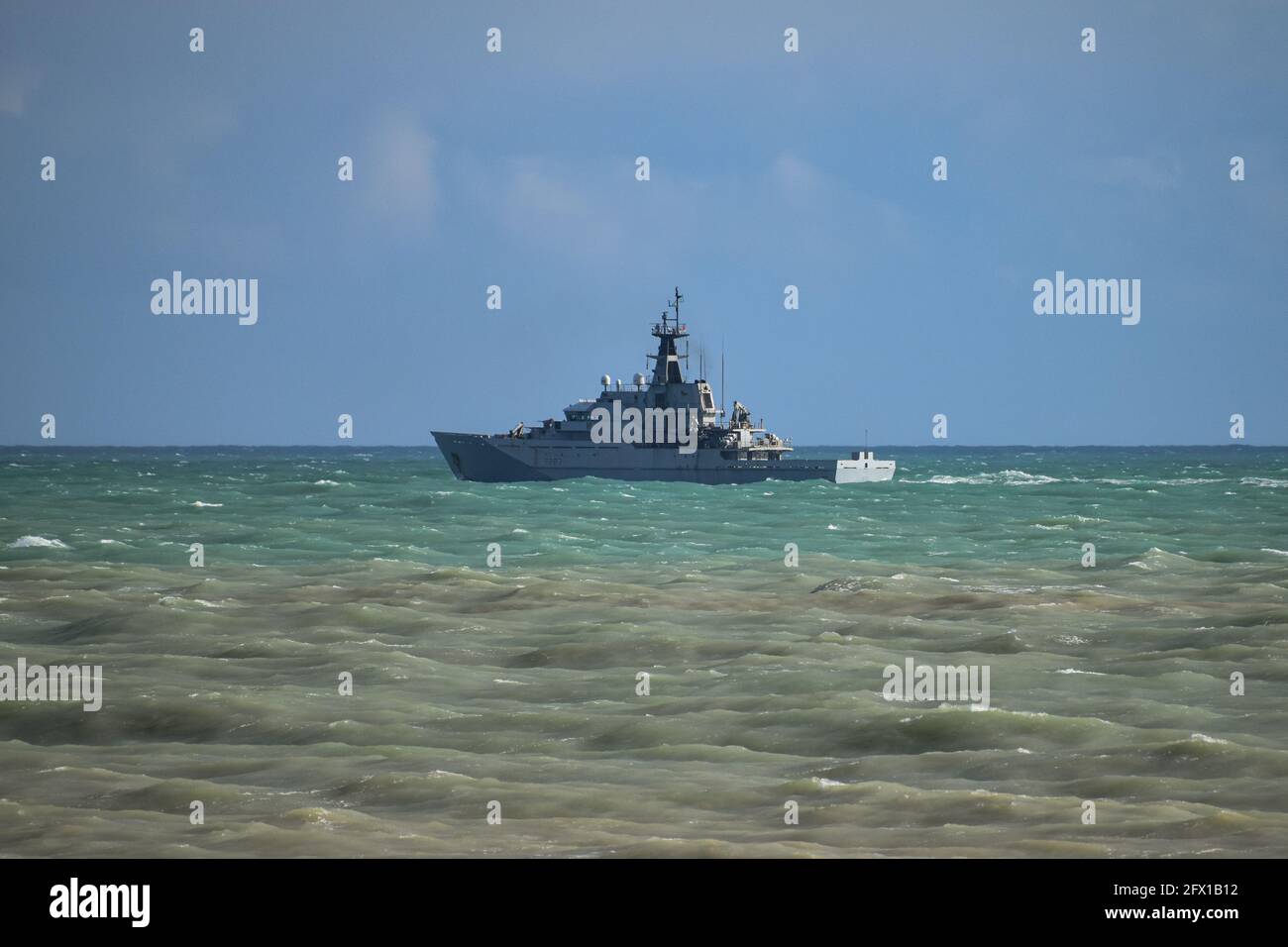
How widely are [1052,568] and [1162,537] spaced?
1018cm

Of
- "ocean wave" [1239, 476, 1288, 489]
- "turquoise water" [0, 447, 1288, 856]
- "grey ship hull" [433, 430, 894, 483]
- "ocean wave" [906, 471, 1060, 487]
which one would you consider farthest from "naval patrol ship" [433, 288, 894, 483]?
"turquoise water" [0, 447, 1288, 856]

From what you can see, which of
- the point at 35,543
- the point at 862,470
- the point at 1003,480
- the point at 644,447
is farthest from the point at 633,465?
the point at 35,543

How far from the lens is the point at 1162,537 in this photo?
4131 cm

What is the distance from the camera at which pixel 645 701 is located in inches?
701

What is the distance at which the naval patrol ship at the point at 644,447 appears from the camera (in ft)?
274

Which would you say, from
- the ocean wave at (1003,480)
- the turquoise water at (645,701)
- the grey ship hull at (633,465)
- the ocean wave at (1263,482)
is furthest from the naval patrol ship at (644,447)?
the turquoise water at (645,701)

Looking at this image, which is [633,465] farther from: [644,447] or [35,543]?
[35,543]

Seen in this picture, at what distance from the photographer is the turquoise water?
12203 mm

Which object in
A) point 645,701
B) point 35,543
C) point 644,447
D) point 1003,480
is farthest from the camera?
point 1003,480

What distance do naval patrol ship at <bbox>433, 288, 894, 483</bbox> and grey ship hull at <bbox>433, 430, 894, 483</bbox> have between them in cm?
5

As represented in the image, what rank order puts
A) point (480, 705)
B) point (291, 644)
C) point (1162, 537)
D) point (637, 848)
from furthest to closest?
point (1162, 537) → point (291, 644) → point (480, 705) → point (637, 848)

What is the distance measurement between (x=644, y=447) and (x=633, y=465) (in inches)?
45.0
